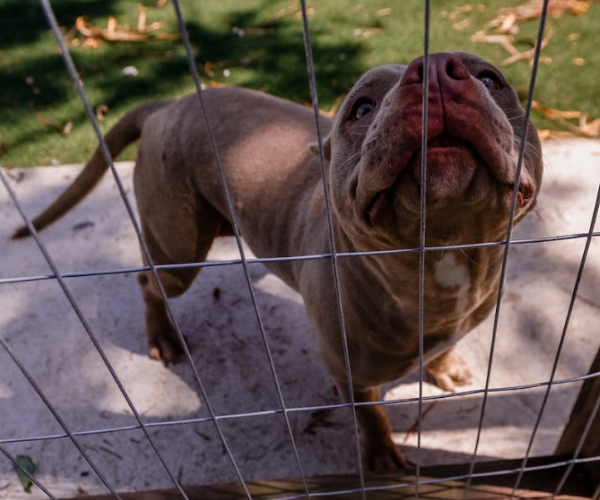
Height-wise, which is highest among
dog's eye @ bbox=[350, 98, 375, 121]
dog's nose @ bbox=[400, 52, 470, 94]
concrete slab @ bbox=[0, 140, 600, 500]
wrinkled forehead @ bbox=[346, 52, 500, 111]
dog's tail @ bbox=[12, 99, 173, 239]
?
dog's nose @ bbox=[400, 52, 470, 94]

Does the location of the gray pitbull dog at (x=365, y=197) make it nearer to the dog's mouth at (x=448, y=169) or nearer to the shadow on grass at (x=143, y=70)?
the dog's mouth at (x=448, y=169)

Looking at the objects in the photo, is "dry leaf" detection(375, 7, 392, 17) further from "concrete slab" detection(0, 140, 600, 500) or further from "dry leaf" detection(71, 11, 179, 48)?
"concrete slab" detection(0, 140, 600, 500)

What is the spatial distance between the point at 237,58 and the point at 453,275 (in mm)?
3469

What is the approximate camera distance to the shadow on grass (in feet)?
13.3

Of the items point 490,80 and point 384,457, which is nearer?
point 490,80

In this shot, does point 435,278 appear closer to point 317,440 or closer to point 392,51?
point 317,440

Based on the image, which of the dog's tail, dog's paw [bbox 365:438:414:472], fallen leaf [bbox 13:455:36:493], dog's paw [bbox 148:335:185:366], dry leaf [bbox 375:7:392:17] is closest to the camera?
dog's paw [bbox 365:438:414:472]

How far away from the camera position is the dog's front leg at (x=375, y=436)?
2047 millimetres

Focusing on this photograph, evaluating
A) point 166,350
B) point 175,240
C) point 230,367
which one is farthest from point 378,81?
point 166,350

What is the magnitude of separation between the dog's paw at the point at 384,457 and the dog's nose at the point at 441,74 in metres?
1.43

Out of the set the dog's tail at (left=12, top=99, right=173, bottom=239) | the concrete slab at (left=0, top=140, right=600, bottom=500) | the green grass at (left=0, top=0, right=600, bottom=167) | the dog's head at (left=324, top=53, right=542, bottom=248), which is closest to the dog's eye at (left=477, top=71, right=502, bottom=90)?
the dog's head at (left=324, top=53, right=542, bottom=248)

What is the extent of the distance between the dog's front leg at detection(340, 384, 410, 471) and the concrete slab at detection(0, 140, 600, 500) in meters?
0.13

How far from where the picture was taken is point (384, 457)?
2.17 metres

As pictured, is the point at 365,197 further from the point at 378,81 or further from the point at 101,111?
the point at 101,111
